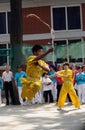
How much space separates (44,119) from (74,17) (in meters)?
15.7

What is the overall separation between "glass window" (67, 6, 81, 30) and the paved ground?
1156 centimetres

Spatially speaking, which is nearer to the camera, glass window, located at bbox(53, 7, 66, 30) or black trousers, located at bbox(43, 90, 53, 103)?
black trousers, located at bbox(43, 90, 53, 103)

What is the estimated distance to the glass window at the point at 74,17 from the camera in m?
28.2

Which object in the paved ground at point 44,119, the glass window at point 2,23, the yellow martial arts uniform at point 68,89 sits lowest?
the paved ground at point 44,119

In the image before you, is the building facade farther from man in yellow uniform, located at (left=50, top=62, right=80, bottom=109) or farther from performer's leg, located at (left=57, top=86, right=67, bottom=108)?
performer's leg, located at (left=57, top=86, right=67, bottom=108)

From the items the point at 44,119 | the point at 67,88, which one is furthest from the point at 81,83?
the point at 44,119

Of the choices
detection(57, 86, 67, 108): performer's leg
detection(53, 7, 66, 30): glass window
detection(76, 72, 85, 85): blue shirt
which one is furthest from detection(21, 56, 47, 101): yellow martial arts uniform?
detection(53, 7, 66, 30): glass window

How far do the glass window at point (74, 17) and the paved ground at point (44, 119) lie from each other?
1156 centimetres

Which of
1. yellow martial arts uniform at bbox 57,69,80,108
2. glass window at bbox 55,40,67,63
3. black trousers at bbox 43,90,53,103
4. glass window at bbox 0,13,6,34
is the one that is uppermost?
glass window at bbox 0,13,6,34

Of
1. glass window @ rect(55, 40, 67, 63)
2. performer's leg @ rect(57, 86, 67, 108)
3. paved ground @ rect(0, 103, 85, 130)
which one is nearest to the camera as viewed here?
paved ground @ rect(0, 103, 85, 130)

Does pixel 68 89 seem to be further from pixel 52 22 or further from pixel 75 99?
pixel 52 22

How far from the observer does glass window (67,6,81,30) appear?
2823 centimetres

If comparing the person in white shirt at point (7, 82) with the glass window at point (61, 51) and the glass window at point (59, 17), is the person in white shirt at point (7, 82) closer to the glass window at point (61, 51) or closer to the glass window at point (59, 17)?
the glass window at point (61, 51)

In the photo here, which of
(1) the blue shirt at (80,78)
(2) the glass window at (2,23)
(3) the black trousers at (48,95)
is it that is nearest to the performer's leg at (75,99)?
(1) the blue shirt at (80,78)
